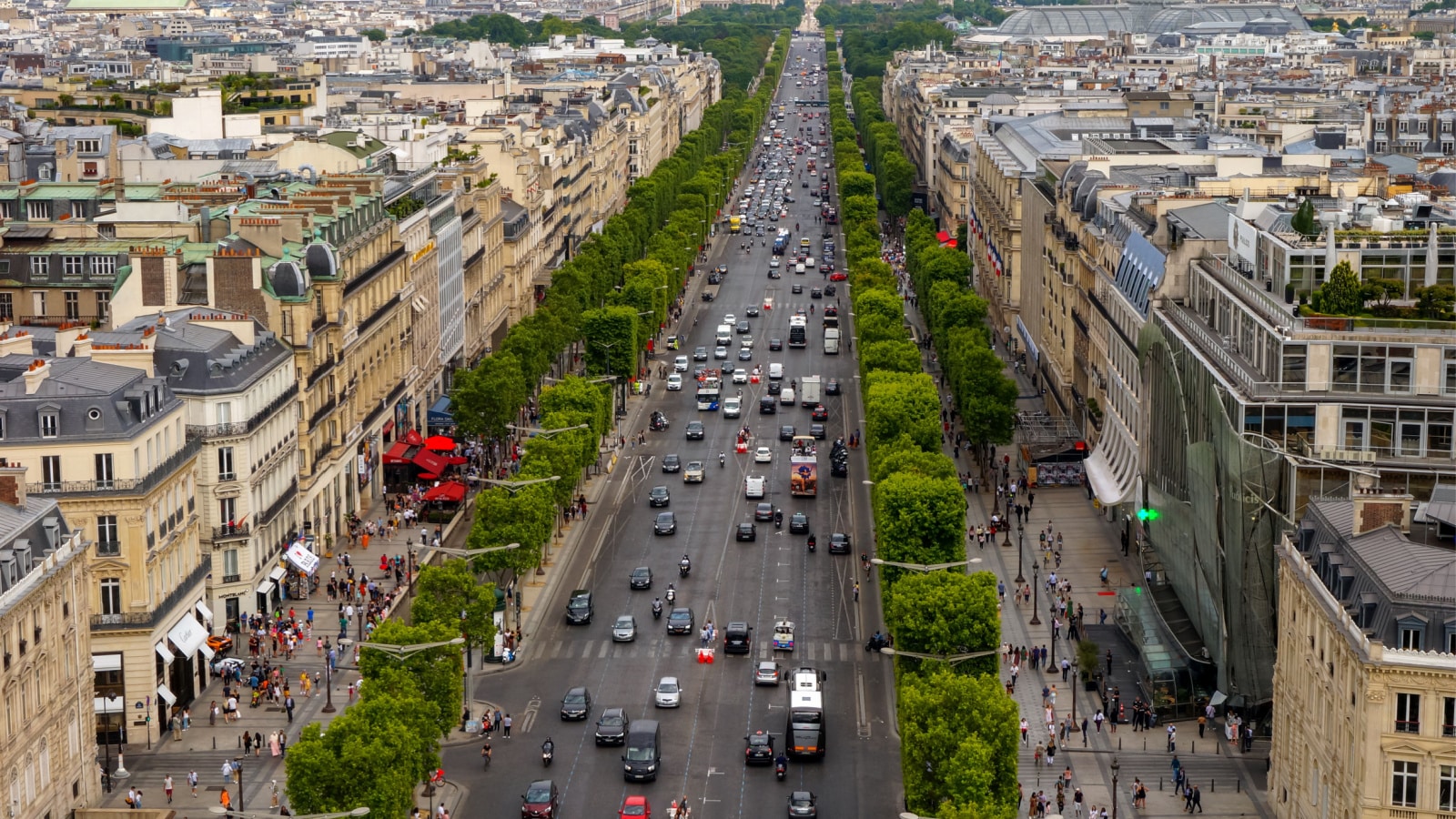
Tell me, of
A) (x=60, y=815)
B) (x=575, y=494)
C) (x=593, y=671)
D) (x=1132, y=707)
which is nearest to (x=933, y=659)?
(x=1132, y=707)

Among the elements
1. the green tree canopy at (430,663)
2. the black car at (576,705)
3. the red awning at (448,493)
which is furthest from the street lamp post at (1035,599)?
the red awning at (448,493)

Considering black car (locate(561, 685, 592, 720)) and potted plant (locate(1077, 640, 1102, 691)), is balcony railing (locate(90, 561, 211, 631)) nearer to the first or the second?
black car (locate(561, 685, 592, 720))

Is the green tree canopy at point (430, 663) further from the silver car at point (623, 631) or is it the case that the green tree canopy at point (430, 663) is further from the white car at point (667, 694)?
the silver car at point (623, 631)

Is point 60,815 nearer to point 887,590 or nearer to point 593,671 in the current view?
point 593,671

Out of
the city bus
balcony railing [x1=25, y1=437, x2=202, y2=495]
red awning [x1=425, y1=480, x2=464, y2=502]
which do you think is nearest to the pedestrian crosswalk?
the city bus

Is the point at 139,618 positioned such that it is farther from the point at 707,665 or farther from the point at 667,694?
the point at 707,665

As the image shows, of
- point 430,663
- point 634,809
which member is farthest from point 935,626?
point 430,663
